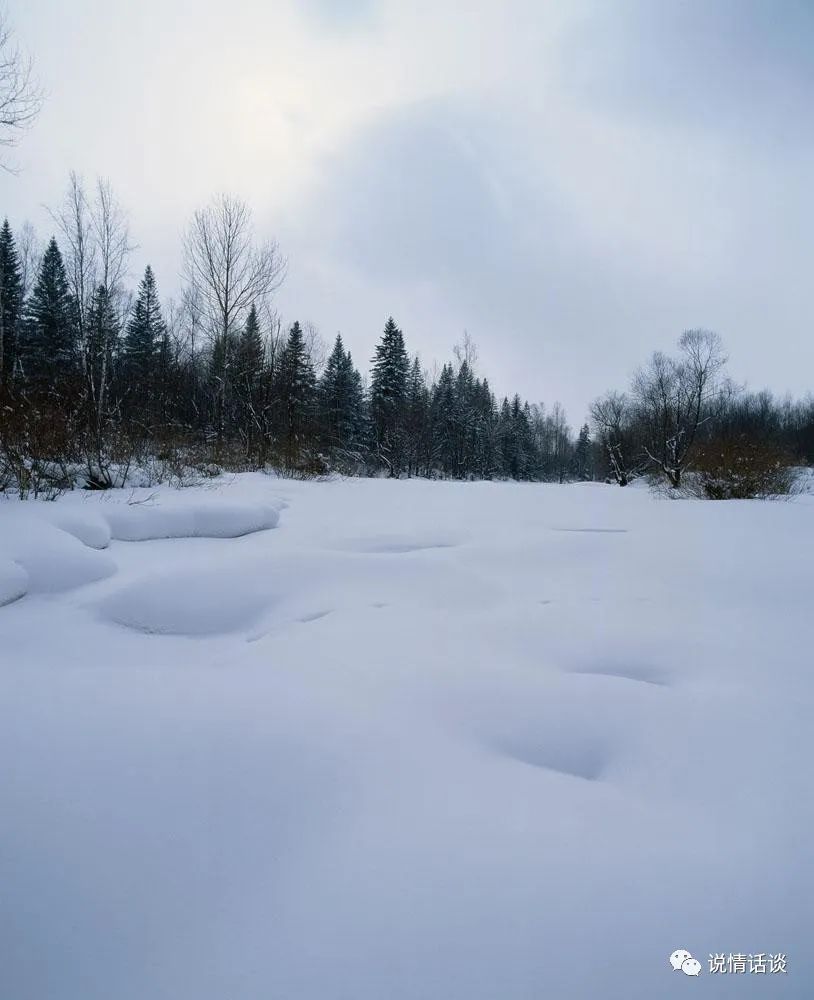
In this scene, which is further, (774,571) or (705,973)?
(774,571)

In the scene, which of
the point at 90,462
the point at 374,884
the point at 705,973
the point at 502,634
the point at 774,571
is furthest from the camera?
the point at 90,462

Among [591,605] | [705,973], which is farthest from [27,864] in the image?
[591,605]

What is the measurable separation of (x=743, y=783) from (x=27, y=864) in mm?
1808

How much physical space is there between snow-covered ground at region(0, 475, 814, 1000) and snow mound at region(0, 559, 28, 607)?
0.01m

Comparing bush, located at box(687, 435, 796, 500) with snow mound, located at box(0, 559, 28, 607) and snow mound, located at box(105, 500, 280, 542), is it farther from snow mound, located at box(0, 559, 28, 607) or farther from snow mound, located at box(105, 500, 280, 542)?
snow mound, located at box(0, 559, 28, 607)

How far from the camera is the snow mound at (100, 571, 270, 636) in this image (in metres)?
2.49

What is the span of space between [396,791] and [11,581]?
2578 mm

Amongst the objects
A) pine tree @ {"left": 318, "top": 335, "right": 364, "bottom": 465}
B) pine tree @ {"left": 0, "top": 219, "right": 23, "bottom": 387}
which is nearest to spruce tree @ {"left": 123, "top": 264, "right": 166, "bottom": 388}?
pine tree @ {"left": 0, "top": 219, "right": 23, "bottom": 387}

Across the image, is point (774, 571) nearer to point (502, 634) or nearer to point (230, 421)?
point (502, 634)

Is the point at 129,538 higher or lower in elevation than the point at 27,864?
higher

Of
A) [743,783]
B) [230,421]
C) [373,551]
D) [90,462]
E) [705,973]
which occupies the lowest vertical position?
[705,973]

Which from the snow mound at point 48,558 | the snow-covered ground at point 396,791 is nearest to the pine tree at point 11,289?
the snow mound at point 48,558

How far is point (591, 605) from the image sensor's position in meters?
2.64

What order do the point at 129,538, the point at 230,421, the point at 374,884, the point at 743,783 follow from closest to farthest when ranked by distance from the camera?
the point at 374,884 < the point at 743,783 < the point at 129,538 < the point at 230,421
